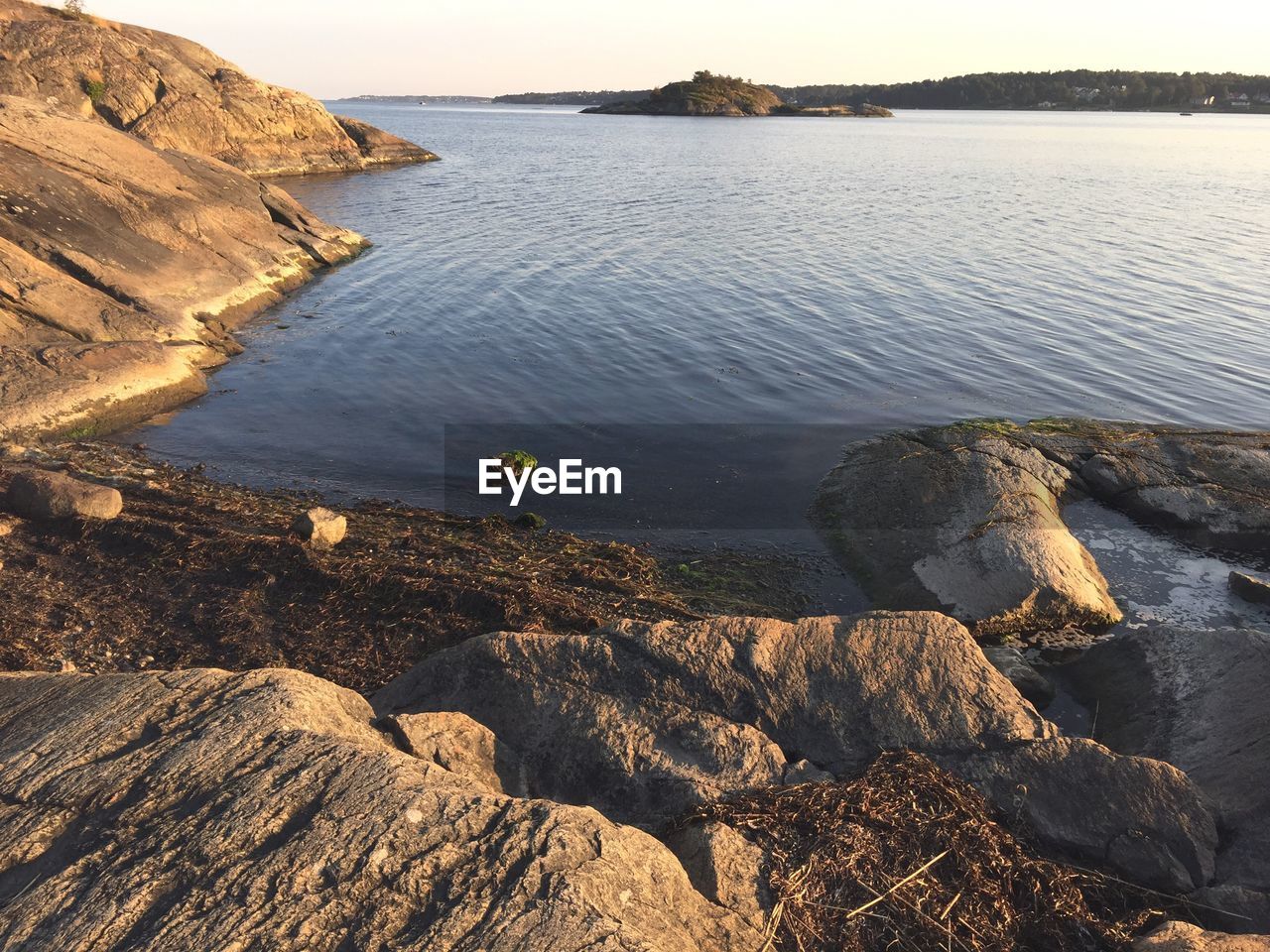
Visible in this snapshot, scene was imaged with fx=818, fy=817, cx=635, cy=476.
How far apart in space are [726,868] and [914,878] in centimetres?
114

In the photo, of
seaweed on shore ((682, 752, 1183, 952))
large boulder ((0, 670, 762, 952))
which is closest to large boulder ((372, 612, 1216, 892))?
seaweed on shore ((682, 752, 1183, 952))

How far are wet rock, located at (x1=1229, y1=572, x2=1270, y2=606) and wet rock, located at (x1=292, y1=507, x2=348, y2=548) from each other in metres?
12.6

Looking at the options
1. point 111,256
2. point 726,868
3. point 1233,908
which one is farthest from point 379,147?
point 1233,908

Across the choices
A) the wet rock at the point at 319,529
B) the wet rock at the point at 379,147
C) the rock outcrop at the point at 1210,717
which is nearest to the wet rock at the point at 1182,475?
the rock outcrop at the point at 1210,717

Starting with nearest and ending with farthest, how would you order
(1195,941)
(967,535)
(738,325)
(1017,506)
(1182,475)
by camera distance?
(1195,941), (967,535), (1017,506), (1182,475), (738,325)

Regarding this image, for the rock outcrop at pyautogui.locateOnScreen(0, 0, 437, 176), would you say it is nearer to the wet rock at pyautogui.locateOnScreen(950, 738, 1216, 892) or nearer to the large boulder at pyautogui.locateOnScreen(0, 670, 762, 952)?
the large boulder at pyautogui.locateOnScreen(0, 670, 762, 952)

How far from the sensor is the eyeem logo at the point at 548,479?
1439cm

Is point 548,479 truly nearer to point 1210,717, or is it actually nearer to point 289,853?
point 1210,717

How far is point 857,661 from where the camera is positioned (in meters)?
6.92

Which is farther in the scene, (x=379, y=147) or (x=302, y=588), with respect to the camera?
(x=379, y=147)

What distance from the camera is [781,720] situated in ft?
21.7

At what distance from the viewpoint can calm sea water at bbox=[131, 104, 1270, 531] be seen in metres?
16.7

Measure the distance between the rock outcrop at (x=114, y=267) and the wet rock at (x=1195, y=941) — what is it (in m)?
17.0

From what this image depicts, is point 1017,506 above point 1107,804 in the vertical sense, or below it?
below
